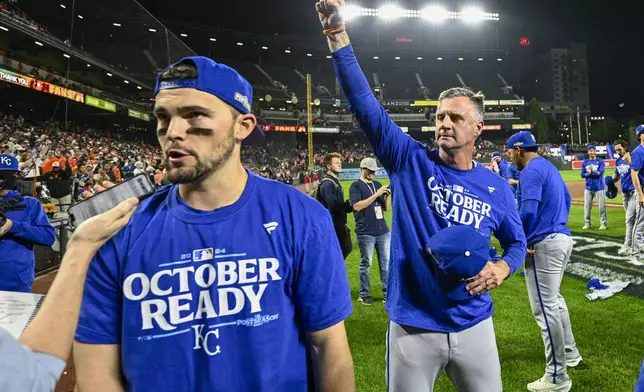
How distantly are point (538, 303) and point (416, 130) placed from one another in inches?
2346

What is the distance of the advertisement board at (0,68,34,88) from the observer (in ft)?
69.7

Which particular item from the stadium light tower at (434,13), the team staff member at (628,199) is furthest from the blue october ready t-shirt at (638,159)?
the stadium light tower at (434,13)

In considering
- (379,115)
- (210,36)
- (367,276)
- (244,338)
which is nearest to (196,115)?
(244,338)

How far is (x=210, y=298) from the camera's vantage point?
138 centimetres

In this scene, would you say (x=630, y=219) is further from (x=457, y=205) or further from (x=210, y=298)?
(x=210, y=298)

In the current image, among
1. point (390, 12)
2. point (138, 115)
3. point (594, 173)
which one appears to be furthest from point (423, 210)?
point (390, 12)

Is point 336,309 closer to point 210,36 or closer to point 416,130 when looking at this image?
point 210,36

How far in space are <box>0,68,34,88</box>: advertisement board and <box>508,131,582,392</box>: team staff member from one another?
25.7 m

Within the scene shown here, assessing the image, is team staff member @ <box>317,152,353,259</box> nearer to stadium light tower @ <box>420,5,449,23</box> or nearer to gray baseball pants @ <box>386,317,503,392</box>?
gray baseball pants @ <box>386,317,503,392</box>

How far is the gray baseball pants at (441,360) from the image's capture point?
2.31 m

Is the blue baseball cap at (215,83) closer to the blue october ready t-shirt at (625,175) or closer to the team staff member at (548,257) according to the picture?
the team staff member at (548,257)

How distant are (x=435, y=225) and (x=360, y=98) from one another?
0.88 meters

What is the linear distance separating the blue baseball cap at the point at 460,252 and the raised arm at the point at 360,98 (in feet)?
2.16

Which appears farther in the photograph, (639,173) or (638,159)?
(639,173)
